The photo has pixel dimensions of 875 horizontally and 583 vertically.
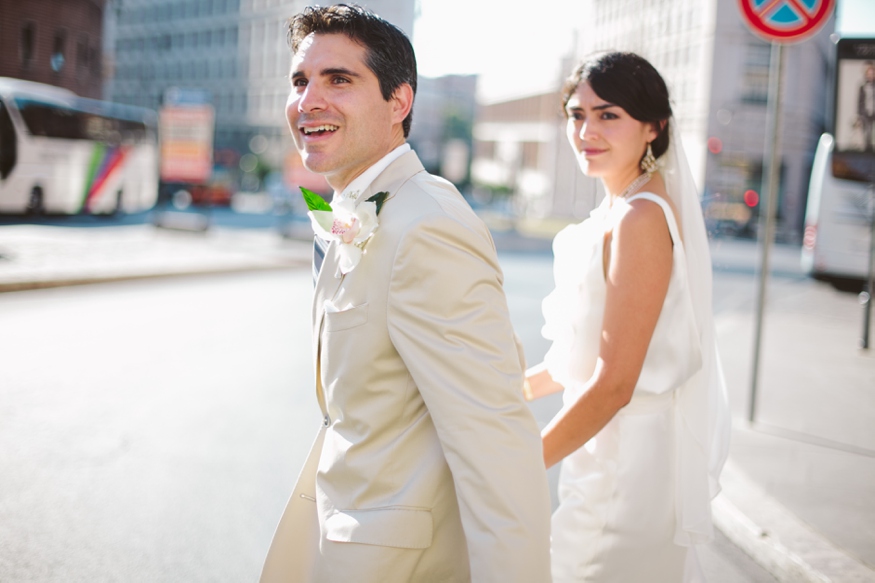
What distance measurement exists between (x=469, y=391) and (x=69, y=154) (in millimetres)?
26528

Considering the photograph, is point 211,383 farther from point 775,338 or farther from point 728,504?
point 775,338

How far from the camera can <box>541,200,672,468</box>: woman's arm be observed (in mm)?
2145

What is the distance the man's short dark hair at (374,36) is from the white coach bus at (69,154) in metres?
23.8

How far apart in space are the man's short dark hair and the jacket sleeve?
0.42m

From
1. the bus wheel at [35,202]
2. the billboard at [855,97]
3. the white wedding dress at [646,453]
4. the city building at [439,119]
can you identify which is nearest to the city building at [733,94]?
the city building at [439,119]

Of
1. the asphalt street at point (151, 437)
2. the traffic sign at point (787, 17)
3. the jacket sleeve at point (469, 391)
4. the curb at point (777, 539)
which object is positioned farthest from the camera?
the traffic sign at point (787, 17)

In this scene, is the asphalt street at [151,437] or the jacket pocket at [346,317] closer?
the jacket pocket at [346,317]

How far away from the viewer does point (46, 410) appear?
586 centimetres

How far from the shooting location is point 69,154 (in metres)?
25.2

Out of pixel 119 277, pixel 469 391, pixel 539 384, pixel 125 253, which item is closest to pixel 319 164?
pixel 469 391

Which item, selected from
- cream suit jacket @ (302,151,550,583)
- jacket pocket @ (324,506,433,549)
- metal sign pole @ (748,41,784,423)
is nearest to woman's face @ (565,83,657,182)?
cream suit jacket @ (302,151,550,583)

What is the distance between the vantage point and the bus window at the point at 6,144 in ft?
74.6

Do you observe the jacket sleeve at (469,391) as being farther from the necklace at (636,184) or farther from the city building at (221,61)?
the city building at (221,61)

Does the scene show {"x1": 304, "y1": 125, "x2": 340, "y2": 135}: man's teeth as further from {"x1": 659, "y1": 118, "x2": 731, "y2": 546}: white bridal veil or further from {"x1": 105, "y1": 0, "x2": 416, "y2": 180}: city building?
{"x1": 105, "y1": 0, "x2": 416, "y2": 180}: city building
